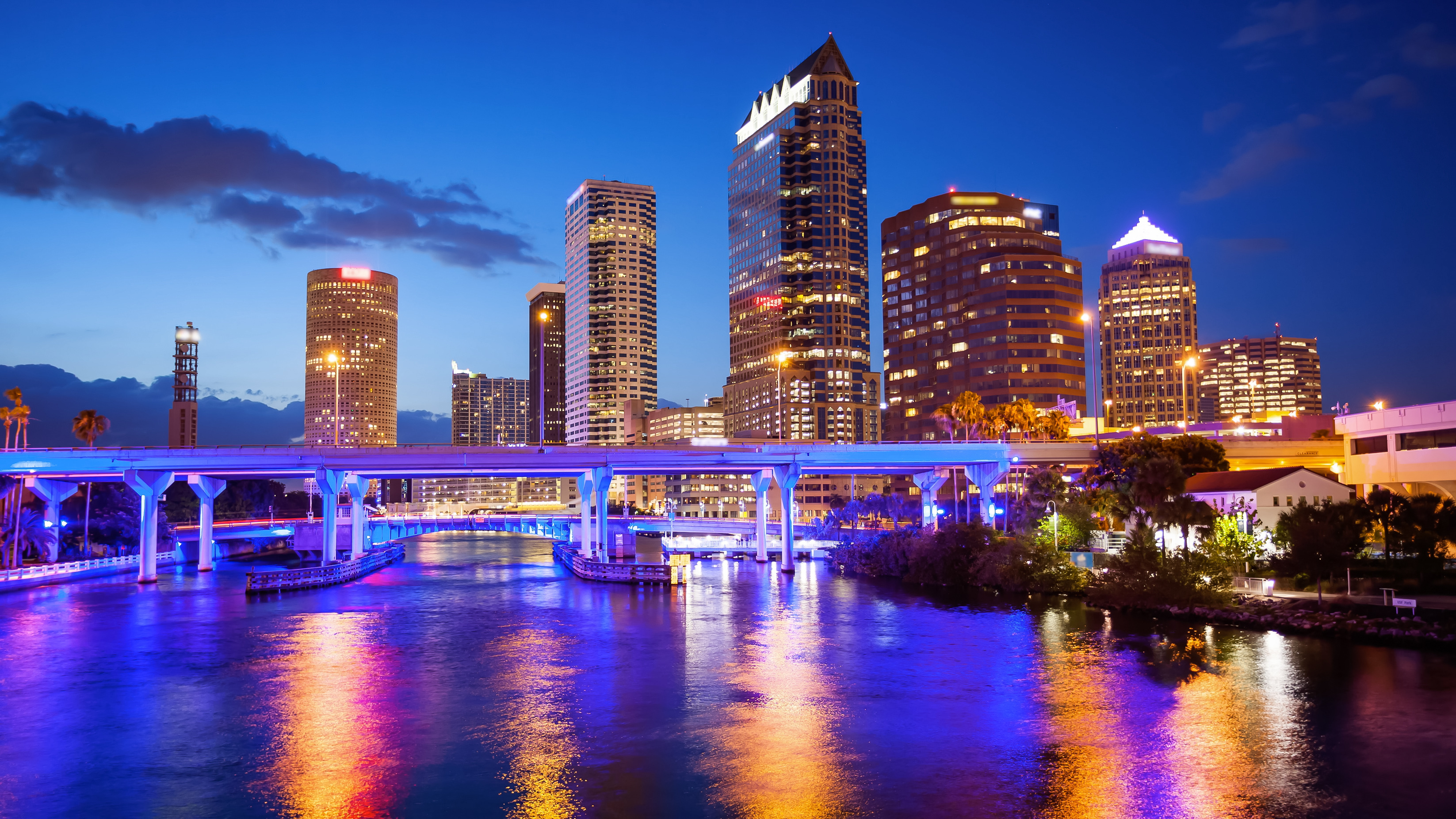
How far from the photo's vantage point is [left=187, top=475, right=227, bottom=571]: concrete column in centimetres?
10575

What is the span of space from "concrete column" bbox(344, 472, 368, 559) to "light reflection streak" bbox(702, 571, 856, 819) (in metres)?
74.8

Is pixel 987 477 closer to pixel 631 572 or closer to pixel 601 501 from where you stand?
pixel 631 572

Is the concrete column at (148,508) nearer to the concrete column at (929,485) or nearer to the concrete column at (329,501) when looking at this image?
the concrete column at (329,501)

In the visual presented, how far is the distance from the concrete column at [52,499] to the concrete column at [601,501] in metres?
57.5

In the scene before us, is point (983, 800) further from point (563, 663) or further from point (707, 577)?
point (707, 577)

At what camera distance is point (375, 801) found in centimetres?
2445

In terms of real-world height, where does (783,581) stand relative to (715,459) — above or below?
below

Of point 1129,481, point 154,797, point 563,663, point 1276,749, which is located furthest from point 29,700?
point 1129,481

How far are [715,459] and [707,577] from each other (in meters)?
12.5

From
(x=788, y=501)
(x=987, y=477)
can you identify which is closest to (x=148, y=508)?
(x=788, y=501)

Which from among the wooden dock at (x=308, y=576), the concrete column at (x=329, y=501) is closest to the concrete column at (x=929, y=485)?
the wooden dock at (x=308, y=576)

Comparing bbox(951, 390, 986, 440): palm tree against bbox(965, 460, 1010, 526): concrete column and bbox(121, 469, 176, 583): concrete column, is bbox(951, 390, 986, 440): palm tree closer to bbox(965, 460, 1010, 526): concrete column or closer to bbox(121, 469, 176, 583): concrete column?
bbox(965, 460, 1010, 526): concrete column

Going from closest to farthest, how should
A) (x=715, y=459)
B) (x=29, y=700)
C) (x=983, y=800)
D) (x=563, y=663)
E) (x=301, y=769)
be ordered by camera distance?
(x=983, y=800)
(x=301, y=769)
(x=29, y=700)
(x=563, y=663)
(x=715, y=459)

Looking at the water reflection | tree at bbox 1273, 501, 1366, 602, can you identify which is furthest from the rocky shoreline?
the water reflection
